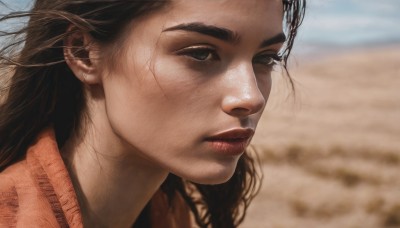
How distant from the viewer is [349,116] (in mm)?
9055

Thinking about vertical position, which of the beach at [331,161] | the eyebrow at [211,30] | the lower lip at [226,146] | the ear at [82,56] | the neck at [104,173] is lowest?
the beach at [331,161]

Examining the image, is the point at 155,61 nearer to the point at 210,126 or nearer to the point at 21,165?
the point at 210,126

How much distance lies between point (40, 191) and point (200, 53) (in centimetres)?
64

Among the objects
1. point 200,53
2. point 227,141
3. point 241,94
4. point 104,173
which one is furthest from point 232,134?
point 104,173

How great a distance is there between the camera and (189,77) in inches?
87.3

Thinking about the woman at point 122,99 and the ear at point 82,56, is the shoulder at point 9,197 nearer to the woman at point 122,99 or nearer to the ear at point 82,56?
the woman at point 122,99

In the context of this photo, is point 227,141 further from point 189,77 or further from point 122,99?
point 122,99

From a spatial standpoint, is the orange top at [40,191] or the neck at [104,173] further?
the neck at [104,173]

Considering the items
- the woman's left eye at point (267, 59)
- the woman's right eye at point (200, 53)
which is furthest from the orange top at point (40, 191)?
the woman's left eye at point (267, 59)

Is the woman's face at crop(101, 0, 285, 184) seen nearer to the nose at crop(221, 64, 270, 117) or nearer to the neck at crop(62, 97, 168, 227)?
the nose at crop(221, 64, 270, 117)

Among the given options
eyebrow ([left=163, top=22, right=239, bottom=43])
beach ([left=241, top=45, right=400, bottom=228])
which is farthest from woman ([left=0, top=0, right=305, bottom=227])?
beach ([left=241, top=45, right=400, bottom=228])

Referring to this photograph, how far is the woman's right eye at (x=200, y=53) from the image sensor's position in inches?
87.0

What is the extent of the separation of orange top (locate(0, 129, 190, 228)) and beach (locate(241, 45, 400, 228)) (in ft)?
6.78

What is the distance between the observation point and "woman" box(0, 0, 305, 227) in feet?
7.25
